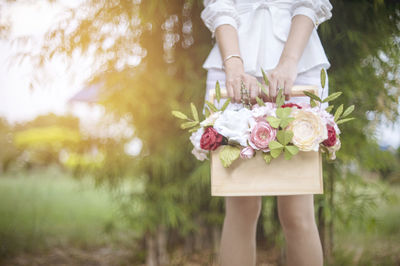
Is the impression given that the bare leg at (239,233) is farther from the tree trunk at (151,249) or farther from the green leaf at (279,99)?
the tree trunk at (151,249)

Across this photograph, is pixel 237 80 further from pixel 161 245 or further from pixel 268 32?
pixel 161 245

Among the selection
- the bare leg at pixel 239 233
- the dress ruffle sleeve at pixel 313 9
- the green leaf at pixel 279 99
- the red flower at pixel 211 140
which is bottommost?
the bare leg at pixel 239 233

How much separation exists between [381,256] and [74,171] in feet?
6.70

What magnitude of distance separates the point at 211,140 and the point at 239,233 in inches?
15.0

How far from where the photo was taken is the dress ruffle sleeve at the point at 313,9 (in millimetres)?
1040

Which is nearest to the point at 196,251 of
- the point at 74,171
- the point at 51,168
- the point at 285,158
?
the point at 74,171

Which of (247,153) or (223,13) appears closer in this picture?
(247,153)

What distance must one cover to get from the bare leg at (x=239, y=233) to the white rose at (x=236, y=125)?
0.97 feet

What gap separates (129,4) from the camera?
1702 millimetres

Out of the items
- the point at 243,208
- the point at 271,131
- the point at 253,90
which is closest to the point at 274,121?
the point at 271,131

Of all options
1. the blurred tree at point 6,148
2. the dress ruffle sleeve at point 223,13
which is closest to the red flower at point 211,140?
the dress ruffle sleeve at point 223,13

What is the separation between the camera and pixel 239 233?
3.56 feet

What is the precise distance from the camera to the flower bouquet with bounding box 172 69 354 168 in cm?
85

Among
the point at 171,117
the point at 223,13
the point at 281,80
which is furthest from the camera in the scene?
the point at 171,117
